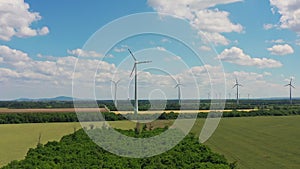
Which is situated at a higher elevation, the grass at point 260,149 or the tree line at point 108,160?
the tree line at point 108,160

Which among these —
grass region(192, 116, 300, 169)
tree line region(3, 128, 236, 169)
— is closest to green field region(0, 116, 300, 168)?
grass region(192, 116, 300, 169)

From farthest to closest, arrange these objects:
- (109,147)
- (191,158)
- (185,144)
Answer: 1. (185,144)
2. (109,147)
3. (191,158)

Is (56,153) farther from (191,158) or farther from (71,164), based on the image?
(191,158)

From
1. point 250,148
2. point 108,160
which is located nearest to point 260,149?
point 250,148

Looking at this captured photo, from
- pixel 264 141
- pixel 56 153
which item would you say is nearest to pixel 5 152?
pixel 56 153

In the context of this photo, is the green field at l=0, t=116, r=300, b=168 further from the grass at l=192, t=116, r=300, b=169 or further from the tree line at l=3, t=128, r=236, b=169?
the tree line at l=3, t=128, r=236, b=169

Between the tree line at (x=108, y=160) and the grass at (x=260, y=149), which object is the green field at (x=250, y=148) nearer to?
the grass at (x=260, y=149)

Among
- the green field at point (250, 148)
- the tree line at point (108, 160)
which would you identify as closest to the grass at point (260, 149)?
the green field at point (250, 148)

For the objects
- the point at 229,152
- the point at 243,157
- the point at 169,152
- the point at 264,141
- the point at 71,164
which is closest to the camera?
the point at 71,164

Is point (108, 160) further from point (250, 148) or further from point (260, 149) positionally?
point (250, 148)

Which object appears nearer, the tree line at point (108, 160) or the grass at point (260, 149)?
the tree line at point (108, 160)

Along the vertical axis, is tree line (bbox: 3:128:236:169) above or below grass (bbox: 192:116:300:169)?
above
